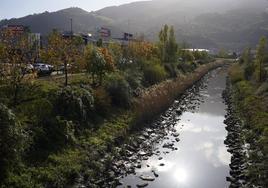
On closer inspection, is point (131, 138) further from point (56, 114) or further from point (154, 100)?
point (154, 100)

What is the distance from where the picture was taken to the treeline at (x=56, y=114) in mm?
18812

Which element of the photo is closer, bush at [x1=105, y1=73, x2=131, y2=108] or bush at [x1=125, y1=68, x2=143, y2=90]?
bush at [x1=105, y1=73, x2=131, y2=108]

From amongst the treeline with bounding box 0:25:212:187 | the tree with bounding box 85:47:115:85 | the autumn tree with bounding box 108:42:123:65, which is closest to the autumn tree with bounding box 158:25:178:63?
the autumn tree with bounding box 108:42:123:65

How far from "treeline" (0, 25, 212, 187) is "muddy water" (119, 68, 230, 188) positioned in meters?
3.26

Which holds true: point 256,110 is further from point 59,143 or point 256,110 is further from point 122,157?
point 59,143

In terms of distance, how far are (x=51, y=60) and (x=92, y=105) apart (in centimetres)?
958

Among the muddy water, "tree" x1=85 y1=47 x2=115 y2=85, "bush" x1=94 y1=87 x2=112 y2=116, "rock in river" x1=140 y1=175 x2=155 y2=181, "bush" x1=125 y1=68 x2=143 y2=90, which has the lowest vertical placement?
the muddy water

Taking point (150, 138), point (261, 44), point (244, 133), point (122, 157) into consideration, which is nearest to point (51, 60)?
point (150, 138)

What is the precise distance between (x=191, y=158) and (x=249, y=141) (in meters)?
4.66

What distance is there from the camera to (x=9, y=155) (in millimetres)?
18156

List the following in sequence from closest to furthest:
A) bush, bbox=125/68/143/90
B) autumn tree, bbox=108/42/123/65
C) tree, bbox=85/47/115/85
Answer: tree, bbox=85/47/115/85 → bush, bbox=125/68/143/90 → autumn tree, bbox=108/42/123/65

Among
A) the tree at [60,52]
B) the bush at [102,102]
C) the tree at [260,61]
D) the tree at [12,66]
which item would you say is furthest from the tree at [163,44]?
the tree at [12,66]

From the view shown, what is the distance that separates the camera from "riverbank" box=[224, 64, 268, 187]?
22.2 metres

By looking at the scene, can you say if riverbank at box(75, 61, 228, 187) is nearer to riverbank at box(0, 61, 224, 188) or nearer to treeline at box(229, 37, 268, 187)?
riverbank at box(0, 61, 224, 188)
